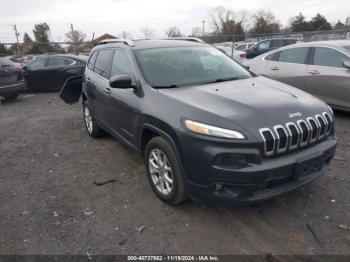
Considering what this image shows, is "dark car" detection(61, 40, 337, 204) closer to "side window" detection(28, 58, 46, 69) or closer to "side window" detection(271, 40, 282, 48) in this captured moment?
"side window" detection(28, 58, 46, 69)

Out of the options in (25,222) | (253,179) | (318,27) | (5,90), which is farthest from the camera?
(318,27)

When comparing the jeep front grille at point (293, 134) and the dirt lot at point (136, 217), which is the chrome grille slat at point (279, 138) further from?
the dirt lot at point (136, 217)

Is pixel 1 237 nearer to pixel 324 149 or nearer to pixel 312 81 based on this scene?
pixel 324 149

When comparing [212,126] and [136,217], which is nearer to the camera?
[212,126]

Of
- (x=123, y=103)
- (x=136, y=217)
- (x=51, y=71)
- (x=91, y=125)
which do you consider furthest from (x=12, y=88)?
(x=136, y=217)

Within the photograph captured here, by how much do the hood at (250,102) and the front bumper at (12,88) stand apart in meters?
8.29

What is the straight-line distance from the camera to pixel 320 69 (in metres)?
6.84

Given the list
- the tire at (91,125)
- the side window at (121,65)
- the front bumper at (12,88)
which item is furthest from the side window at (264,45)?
the side window at (121,65)

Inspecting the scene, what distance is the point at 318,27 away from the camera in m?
54.3

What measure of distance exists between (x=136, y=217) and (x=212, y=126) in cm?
135

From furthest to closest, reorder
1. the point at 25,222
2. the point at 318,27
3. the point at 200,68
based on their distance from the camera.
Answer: the point at 318,27 → the point at 200,68 → the point at 25,222

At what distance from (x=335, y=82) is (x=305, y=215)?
12.9 feet

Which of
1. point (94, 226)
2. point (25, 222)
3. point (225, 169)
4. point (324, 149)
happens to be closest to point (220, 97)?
point (225, 169)

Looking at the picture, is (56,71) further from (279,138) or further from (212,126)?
(279,138)
